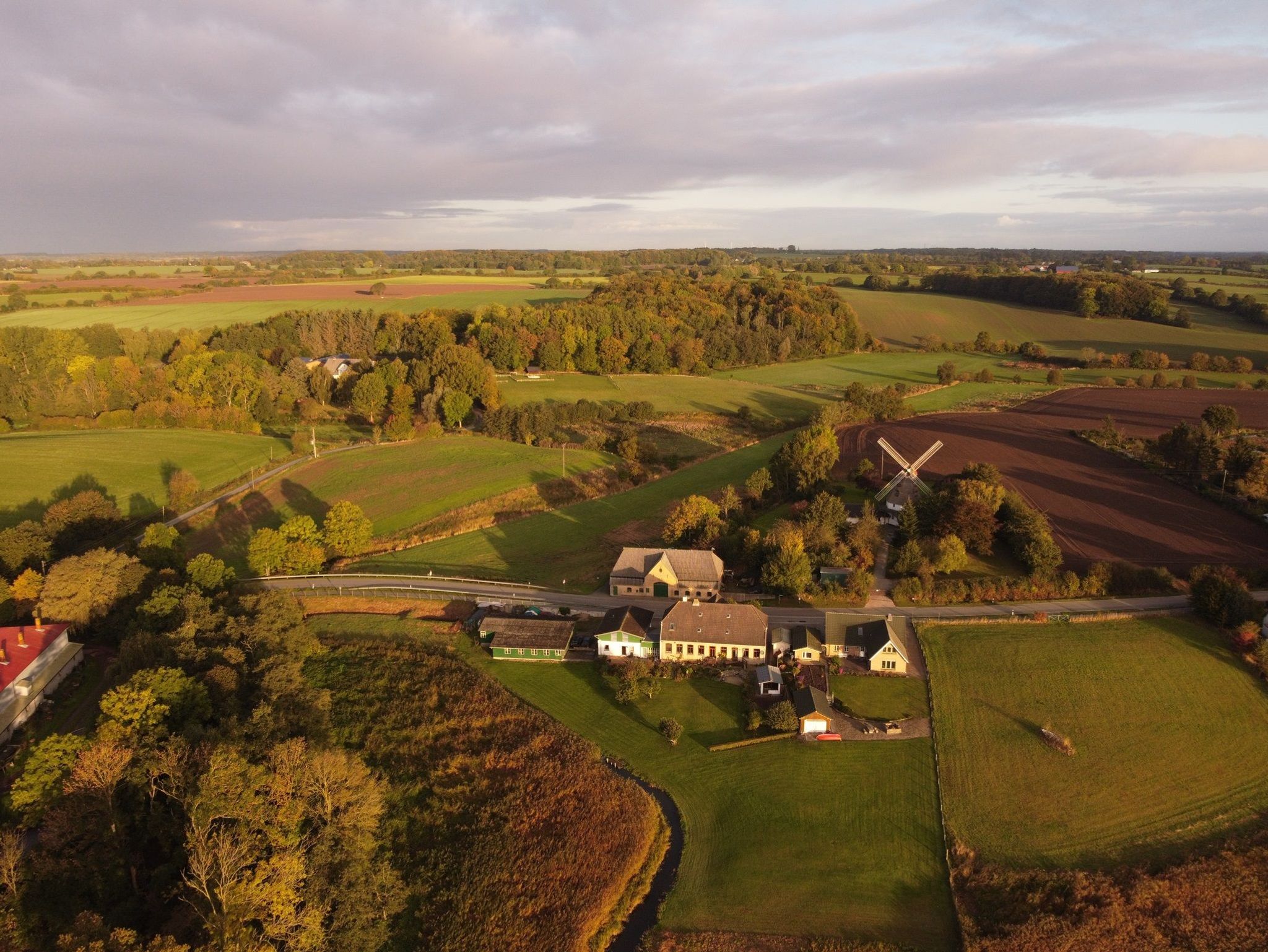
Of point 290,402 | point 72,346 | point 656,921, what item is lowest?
point 656,921

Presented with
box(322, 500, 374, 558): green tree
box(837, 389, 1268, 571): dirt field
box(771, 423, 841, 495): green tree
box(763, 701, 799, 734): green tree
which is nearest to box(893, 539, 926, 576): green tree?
box(837, 389, 1268, 571): dirt field

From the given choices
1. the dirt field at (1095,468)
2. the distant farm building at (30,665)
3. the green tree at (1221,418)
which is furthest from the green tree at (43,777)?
the green tree at (1221,418)

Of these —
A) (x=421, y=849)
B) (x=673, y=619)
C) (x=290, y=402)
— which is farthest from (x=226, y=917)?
(x=290, y=402)

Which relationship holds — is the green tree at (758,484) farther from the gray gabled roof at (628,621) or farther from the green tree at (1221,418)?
the green tree at (1221,418)

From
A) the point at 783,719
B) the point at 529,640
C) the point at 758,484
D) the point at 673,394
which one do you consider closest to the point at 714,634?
the point at 783,719

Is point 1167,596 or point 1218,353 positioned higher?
point 1218,353

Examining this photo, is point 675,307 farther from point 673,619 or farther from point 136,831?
point 136,831
